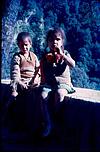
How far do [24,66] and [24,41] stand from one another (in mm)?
166

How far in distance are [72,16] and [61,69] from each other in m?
0.36

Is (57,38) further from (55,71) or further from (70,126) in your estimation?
(70,126)

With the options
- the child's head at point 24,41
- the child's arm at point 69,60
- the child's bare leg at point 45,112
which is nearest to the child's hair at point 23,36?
the child's head at point 24,41

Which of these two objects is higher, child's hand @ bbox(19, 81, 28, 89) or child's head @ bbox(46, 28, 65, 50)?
child's head @ bbox(46, 28, 65, 50)

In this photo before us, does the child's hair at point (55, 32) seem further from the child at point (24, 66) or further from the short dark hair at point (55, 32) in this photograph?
the child at point (24, 66)

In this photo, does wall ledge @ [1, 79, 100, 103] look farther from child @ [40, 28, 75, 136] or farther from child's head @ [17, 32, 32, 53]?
child's head @ [17, 32, 32, 53]

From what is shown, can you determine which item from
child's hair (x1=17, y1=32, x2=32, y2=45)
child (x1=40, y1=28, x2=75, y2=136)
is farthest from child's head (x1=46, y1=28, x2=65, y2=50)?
child's hair (x1=17, y1=32, x2=32, y2=45)

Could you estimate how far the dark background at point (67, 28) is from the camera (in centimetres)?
221

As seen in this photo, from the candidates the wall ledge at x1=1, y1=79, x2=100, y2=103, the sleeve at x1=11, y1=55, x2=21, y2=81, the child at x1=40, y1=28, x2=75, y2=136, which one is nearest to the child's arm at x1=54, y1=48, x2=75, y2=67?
the child at x1=40, y1=28, x2=75, y2=136

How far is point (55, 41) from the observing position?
7.24 feet

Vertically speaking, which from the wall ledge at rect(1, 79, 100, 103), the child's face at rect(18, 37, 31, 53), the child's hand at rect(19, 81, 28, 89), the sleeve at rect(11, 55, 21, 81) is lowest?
the wall ledge at rect(1, 79, 100, 103)

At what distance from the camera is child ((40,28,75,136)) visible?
2207 millimetres

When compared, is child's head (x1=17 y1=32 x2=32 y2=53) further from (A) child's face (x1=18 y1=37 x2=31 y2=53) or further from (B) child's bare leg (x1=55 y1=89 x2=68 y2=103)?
(B) child's bare leg (x1=55 y1=89 x2=68 y2=103)

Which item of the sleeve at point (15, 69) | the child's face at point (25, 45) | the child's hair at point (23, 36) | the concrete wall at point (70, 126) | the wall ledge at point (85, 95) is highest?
the child's hair at point (23, 36)
